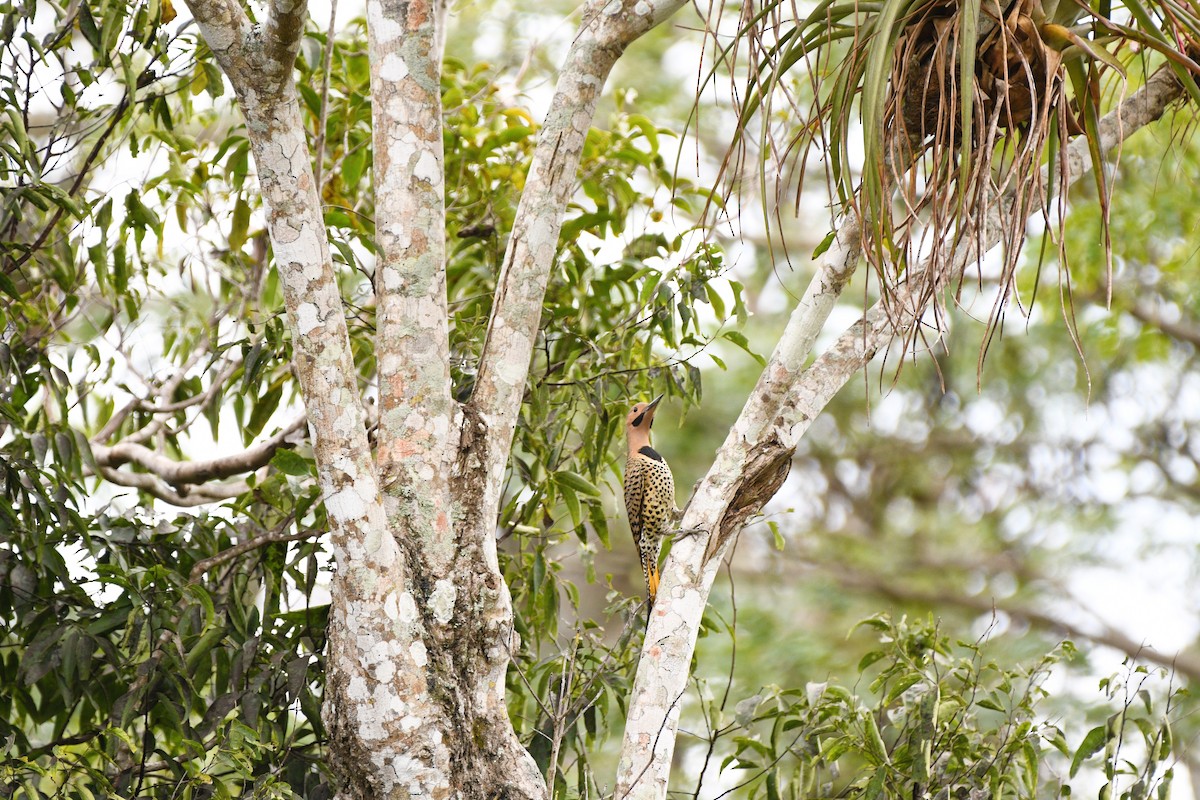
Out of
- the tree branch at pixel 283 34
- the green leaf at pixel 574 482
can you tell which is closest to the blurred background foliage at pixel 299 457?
the green leaf at pixel 574 482

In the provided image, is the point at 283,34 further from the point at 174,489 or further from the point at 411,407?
the point at 174,489

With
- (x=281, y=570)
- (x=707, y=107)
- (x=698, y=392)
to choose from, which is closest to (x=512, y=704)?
(x=281, y=570)

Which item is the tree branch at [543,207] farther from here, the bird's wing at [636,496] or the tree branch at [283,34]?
the bird's wing at [636,496]

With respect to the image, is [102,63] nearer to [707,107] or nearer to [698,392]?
[698,392]

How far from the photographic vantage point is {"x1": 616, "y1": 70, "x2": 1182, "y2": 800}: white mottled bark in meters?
1.91

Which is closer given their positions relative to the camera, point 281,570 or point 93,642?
point 93,642

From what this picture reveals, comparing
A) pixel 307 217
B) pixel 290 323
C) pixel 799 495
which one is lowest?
pixel 290 323

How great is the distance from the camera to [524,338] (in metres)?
2.01

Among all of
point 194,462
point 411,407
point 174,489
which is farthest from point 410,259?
point 174,489

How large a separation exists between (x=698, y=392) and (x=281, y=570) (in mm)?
966

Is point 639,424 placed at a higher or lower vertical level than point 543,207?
higher

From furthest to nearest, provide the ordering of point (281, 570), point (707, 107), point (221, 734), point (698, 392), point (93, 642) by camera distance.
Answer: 1. point (707, 107)
2. point (698, 392)
3. point (281, 570)
4. point (93, 642)
5. point (221, 734)

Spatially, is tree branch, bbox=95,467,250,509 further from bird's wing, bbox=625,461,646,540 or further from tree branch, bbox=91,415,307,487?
bird's wing, bbox=625,461,646,540

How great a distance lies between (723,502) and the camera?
202 cm
